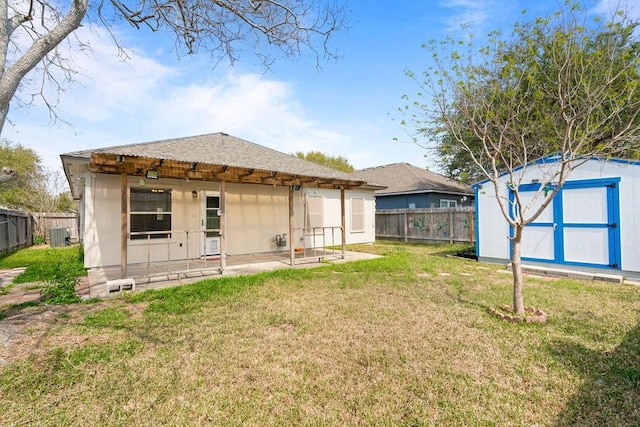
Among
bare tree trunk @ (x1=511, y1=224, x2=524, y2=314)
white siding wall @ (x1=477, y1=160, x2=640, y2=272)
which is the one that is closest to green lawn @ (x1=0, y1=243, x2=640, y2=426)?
bare tree trunk @ (x1=511, y1=224, x2=524, y2=314)

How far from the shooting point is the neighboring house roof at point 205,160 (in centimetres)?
595

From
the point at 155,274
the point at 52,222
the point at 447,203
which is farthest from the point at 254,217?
the point at 52,222

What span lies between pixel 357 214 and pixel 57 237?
13210 mm

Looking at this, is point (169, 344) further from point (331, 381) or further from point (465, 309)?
point (465, 309)

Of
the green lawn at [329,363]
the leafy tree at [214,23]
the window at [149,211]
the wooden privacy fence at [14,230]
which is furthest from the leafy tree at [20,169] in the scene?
the green lawn at [329,363]

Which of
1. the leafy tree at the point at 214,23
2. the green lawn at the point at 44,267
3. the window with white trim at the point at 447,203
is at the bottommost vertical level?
the green lawn at the point at 44,267

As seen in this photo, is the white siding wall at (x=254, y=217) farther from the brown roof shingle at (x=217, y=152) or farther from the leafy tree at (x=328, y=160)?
the leafy tree at (x=328, y=160)

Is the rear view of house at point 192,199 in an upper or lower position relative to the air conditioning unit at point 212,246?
upper

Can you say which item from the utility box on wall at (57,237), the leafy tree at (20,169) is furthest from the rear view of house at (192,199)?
the leafy tree at (20,169)

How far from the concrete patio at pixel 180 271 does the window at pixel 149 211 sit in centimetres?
95

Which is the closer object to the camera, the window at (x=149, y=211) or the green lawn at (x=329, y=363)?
the green lawn at (x=329, y=363)

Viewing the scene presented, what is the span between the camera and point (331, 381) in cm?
271

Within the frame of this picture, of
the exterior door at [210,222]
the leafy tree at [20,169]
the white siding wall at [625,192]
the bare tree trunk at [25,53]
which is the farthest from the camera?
the leafy tree at [20,169]

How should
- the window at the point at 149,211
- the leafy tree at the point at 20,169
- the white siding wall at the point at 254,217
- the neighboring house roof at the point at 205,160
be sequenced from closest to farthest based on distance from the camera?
the neighboring house roof at the point at 205,160 < the window at the point at 149,211 < the white siding wall at the point at 254,217 < the leafy tree at the point at 20,169
